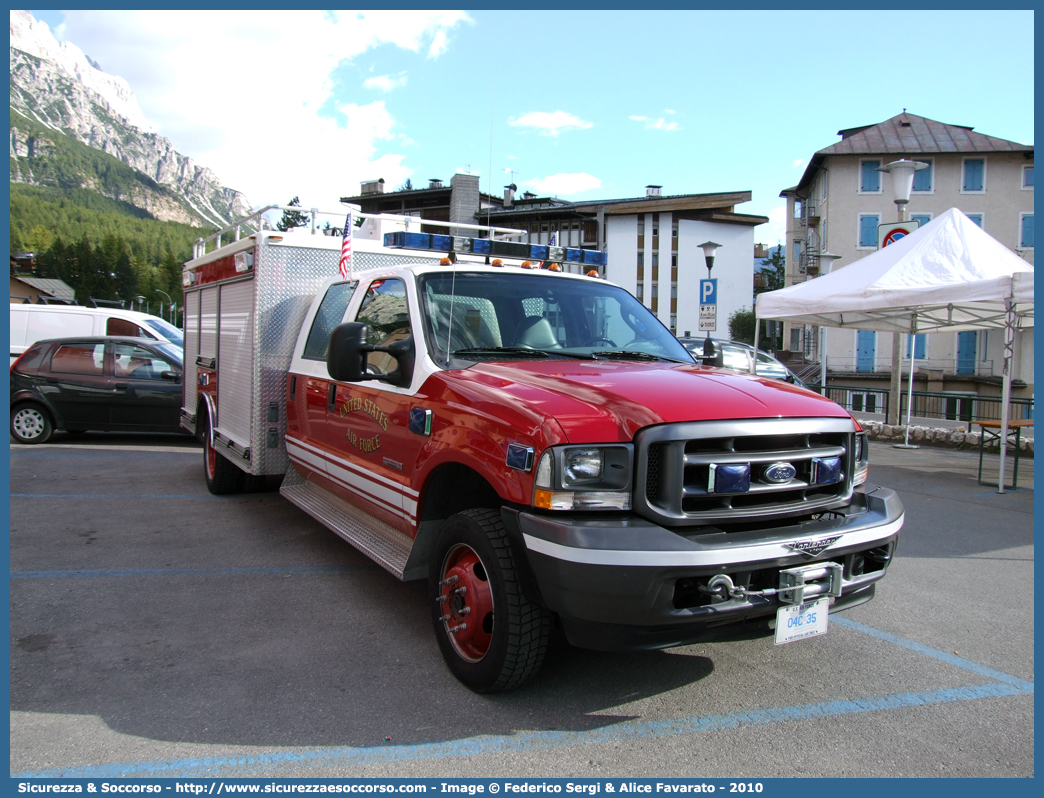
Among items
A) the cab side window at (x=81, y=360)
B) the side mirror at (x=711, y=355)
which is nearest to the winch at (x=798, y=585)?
the side mirror at (x=711, y=355)

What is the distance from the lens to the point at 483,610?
3.38 meters

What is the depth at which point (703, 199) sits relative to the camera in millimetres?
64500

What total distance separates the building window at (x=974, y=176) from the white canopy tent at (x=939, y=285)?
42.0 meters

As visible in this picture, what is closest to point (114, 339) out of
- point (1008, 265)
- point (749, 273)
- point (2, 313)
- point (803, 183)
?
point (2, 313)

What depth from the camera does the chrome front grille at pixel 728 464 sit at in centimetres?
298

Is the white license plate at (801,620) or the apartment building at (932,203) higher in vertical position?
the apartment building at (932,203)

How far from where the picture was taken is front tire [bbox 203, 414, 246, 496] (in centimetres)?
746

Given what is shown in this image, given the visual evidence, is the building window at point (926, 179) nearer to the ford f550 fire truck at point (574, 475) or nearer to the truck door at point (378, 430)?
the ford f550 fire truck at point (574, 475)

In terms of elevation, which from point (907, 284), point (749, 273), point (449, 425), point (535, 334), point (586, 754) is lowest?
point (586, 754)

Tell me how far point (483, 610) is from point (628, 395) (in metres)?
1.15

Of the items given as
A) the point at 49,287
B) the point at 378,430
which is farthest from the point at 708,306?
the point at 49,287

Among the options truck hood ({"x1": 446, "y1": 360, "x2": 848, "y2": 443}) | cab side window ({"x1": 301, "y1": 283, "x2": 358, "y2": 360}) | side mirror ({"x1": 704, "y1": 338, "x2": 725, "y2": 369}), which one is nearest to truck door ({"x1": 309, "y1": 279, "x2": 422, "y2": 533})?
cab side window ({"x1": 301, "y1": 283, "x2": 358, "y2": 360})

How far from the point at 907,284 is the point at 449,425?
9.04 meters

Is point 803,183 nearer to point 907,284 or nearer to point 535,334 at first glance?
point 907,284
